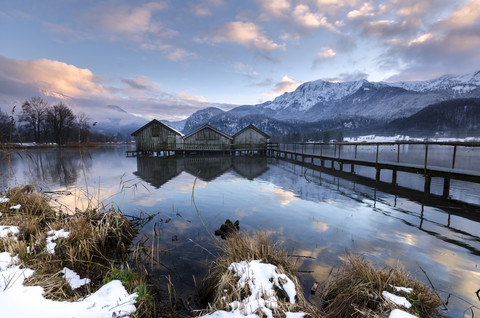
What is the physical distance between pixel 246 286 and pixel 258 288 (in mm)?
185

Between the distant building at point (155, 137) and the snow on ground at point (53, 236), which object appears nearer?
the snow on ground at point (53, 236)

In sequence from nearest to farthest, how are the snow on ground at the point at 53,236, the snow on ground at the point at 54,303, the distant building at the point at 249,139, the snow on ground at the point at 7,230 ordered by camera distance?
1. the snow on ground at the point at 54,303
2. the snow on ground at the point at 53,236
3. the snow on ground at the point at 7,230
4. the distant building at the point at 249,139

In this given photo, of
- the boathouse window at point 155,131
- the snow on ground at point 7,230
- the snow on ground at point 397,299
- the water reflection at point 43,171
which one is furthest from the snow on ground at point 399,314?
the boathouse window at point 155,131

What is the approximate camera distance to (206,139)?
130 ft

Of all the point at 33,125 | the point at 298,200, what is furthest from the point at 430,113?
the point at 33,125

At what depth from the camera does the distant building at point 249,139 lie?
40.7m

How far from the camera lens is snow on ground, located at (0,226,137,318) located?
256 centimetres

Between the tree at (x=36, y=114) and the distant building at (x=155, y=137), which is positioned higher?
the tree at (x=36, y=114)

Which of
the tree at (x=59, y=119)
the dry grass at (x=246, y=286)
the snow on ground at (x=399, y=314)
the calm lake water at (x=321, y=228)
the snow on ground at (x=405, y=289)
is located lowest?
the calm lake water at (x=321, y=228)

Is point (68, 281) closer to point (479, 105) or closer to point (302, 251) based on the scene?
point (302, 251)

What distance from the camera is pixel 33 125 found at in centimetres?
6381

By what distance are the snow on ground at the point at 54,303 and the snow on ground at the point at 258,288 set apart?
4.32 ft

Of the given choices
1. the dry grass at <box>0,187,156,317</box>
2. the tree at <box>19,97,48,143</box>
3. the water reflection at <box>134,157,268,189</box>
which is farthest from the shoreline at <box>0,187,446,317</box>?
the tree at <box>19,97,48,143</box>

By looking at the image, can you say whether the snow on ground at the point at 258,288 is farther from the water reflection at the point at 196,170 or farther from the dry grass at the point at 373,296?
the water reflection at the point at 196,170
